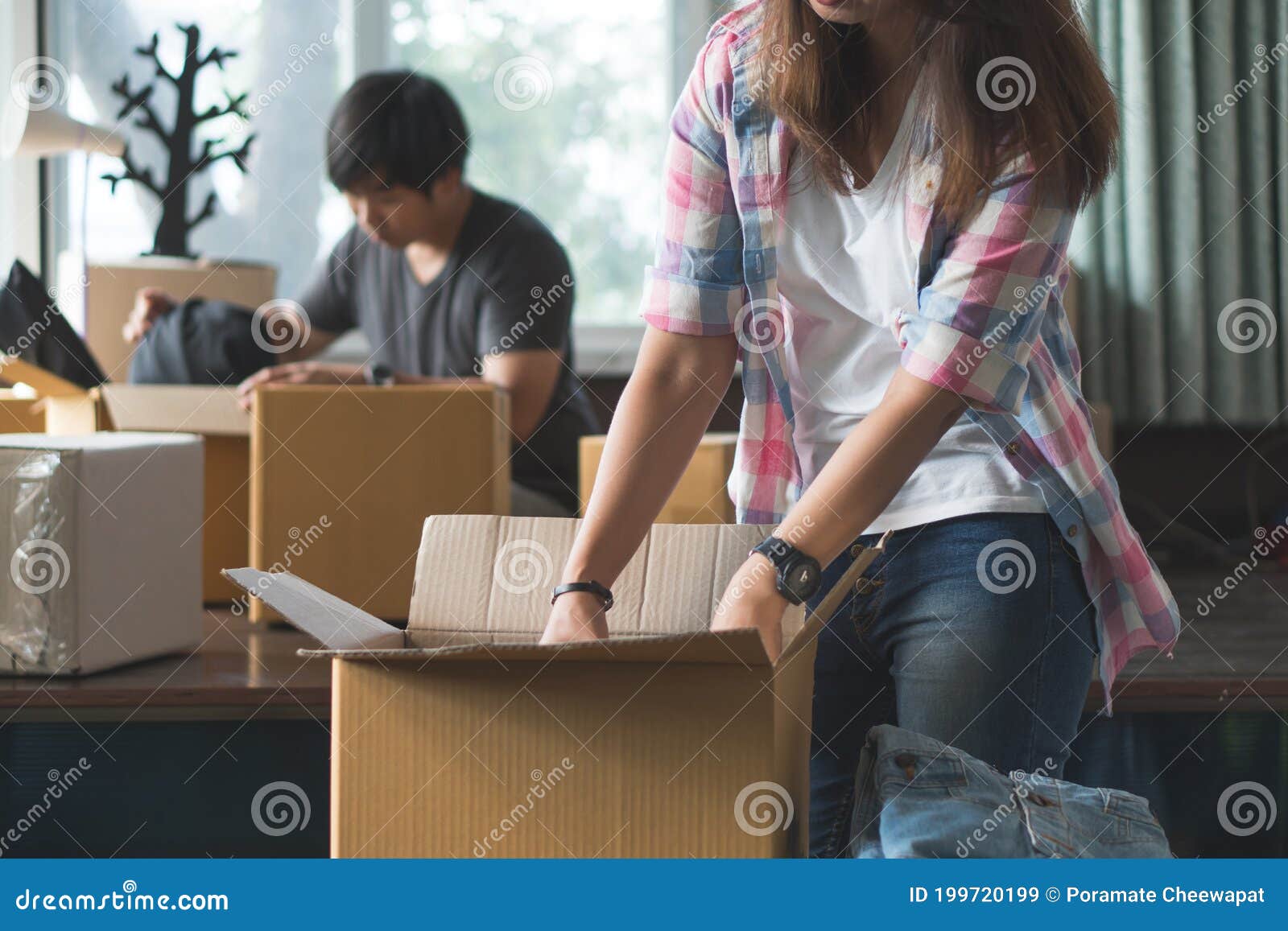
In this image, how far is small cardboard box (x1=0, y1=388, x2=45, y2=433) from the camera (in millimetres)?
1639

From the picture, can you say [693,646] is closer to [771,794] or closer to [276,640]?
[771,794]

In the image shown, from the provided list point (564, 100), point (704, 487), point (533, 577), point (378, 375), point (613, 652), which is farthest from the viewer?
point (564, 100)

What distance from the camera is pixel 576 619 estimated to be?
2.51ft

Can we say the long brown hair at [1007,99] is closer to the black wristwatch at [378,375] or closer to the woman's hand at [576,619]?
the woman's hand at [576,619]

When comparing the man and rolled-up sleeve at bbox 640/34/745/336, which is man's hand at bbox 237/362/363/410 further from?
rolled-up sleeve at bbox 640/34/745/336

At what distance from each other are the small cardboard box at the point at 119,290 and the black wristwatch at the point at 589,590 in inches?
70.0

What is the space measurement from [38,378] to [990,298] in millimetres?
1190

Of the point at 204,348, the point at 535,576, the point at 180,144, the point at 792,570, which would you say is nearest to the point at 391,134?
the point at 204,348

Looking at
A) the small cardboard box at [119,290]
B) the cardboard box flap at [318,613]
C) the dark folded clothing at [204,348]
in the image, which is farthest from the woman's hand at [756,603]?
the small cardboard box at [119,290]

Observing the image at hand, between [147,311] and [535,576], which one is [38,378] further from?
[535,576]

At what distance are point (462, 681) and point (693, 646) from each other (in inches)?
5.2

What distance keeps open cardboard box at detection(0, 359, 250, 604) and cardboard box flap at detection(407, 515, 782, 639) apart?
35.2 inches

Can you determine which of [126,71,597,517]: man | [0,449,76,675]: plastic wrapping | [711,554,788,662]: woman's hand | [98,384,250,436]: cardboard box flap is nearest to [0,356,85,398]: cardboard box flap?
[98,384,250,436]: cardboard box flap

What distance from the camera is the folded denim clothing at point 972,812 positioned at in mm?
656
